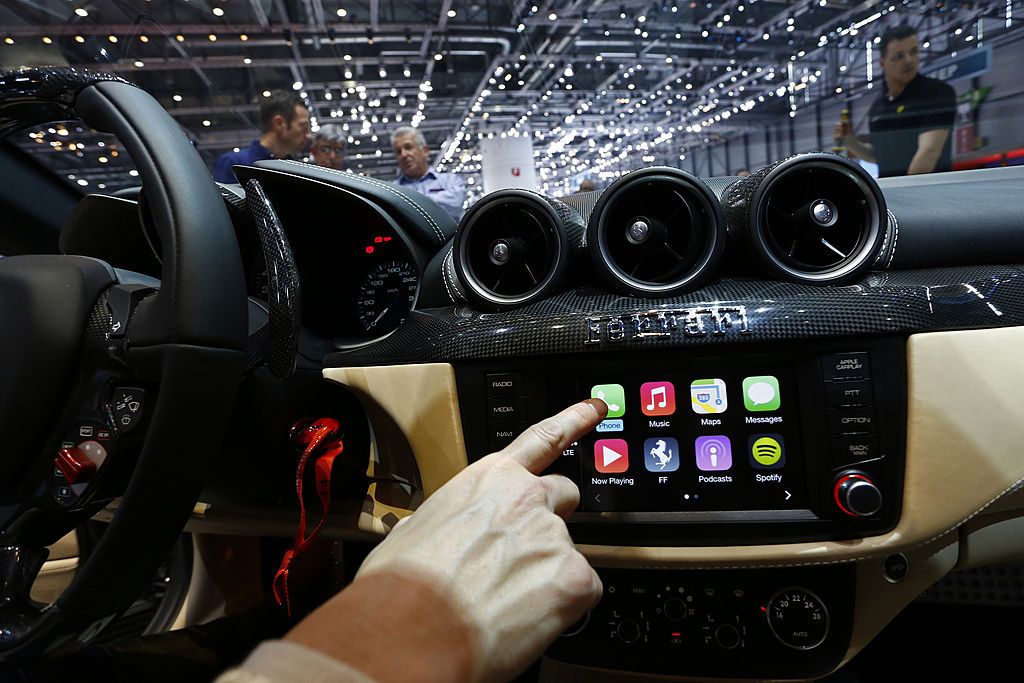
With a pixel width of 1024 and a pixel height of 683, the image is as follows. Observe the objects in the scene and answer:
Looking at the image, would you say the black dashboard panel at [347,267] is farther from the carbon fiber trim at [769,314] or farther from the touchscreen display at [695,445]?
the touchscreen display at [695,445]

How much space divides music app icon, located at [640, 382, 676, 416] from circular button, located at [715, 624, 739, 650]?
39cm

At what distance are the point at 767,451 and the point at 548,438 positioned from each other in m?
0.36

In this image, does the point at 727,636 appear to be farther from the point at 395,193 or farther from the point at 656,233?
the point at 395,193

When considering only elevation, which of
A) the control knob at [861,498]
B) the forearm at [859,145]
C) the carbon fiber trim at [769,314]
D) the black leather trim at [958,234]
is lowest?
the control knob at [861,498]

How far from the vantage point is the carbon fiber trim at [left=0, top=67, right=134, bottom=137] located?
0.79 m

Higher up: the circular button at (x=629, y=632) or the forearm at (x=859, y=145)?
the forearm at (x=859, y=145)

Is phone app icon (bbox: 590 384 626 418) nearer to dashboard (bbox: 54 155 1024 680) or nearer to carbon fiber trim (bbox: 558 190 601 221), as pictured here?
dashboard (bbox: 54 155 1024 680)

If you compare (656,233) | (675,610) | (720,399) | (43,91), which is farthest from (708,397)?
(43,91)

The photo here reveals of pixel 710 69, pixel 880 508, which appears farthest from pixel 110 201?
pixel 710 69

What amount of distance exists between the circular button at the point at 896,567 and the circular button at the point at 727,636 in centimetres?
26

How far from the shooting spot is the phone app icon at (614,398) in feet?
2.97

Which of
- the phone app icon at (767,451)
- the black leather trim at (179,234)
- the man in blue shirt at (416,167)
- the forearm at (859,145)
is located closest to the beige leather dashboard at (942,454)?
the phone app icon at (767,451)

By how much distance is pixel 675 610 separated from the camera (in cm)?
100

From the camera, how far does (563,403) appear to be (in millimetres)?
938
